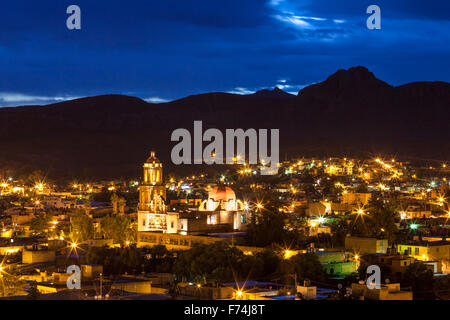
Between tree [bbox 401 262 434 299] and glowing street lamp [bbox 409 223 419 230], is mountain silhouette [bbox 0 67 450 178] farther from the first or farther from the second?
tree [bbox 401 262 434 299]

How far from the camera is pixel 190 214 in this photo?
44.9m

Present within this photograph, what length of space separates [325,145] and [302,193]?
5696cm

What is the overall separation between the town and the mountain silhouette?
53.3m

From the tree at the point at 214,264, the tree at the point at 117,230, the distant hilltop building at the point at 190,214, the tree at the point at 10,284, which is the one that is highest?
the distant hilltop building at the point at 190,214

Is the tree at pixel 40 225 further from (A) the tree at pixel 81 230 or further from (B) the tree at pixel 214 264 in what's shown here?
(B) the tree at pixel 214 264

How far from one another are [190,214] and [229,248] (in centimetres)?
1162

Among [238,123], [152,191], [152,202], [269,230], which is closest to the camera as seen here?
[269,230]

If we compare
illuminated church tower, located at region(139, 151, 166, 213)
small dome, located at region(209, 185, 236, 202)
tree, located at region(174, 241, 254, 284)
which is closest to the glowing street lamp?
small dome, located at region(209, 185, 236, 202)

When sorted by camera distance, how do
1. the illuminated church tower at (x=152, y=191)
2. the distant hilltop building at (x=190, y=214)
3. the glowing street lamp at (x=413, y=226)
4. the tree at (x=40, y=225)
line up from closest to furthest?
1. the glowing street lamp at (x=413, y=226)
2. the distant hilltop building at (x=190, y=214)
3. the illuminated church tower at (x=152, y=191)
4. the tree at (x=40, y=225)

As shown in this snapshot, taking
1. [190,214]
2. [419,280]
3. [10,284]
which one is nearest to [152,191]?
[190,214]

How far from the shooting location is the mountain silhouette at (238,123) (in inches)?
4899

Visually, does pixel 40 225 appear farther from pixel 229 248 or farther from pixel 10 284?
pixel 10 284

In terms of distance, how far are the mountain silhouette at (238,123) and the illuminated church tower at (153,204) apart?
6683cm

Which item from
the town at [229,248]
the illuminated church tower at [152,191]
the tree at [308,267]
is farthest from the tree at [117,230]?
the tree at [308,267]
